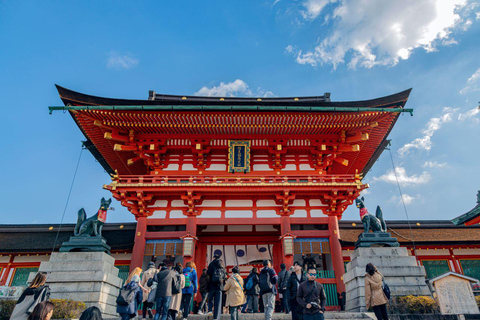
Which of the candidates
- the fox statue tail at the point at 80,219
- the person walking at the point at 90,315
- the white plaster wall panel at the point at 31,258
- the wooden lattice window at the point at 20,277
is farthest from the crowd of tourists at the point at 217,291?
the wooden lattice window at the point at 20,277

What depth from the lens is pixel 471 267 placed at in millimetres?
17984

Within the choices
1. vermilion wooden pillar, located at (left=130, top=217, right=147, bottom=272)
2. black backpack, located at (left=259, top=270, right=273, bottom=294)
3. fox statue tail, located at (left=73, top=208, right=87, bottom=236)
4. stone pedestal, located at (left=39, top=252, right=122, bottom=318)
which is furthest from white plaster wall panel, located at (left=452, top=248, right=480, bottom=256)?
fox statue tail, located at (left=73, top=208, right=87, bottom=236)

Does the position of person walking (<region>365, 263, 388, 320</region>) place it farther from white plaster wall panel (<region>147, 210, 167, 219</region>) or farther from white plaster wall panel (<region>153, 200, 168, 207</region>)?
white plaster wall panel (<region>153, 200, 168, 207</region>)

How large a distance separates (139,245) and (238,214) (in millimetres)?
4794

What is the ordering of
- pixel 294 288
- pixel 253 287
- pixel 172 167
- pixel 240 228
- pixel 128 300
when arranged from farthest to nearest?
pixel 240 228
pixel 172 167
pixel 253 287
pixel 294 288
pixel 128 300

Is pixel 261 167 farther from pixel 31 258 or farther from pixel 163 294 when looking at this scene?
pixel 31 258

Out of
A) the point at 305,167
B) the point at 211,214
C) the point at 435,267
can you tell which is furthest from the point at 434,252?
the point at 211,214

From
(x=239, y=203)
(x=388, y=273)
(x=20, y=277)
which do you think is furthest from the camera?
(x=20, y=277)

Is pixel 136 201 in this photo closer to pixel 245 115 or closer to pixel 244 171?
pixel 244 171

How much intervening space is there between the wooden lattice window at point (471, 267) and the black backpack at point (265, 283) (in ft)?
48.6

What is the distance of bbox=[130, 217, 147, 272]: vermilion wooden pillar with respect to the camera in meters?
14.6

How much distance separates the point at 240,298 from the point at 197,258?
9.87 m

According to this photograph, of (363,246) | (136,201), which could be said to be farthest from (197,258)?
(363,246)

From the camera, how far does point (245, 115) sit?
1584 cm
